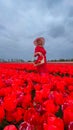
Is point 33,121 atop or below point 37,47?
below

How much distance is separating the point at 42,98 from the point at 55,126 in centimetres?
119

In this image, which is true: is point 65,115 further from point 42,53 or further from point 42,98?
point 42,53

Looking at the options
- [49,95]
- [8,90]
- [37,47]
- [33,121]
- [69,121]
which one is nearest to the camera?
[69,121]

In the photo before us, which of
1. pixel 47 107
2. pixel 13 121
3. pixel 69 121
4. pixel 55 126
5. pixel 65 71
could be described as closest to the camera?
pixel 55 126

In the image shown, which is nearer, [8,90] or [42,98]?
[42,98]

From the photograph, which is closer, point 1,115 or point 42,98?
point 1,115

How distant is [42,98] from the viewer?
9.39ft

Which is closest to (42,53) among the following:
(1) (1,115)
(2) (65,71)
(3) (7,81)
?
(2) (65,71)

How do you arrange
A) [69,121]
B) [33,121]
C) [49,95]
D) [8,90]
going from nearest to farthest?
[69,121], [33,121], [49,95], [8,90]

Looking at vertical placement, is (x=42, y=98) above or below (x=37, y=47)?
below

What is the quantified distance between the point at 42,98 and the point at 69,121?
939 millimetres

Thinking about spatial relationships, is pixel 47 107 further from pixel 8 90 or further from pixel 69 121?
pixel 8 90

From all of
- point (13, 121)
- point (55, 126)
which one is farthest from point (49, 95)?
point (55, 126)

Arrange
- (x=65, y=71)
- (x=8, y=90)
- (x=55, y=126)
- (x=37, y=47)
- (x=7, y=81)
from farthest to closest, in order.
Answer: (x=65, y=71) < (x=37, y=47) < (x=7, y=81) < (x=8, y=90) < (x=55, y=126)
